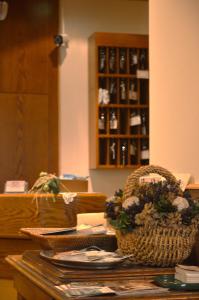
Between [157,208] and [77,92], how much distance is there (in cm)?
481

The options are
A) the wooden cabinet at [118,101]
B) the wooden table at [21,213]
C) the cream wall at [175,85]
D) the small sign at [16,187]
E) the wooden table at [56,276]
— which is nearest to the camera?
the wooden table at [56,276]

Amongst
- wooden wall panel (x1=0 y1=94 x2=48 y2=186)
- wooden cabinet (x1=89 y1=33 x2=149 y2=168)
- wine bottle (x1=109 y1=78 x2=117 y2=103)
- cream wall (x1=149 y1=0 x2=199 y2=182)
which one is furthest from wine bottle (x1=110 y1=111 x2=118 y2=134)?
cream wall (x1=149 y1=0 x2=199 y2=182)

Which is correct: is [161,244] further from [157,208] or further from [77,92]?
[77,92]

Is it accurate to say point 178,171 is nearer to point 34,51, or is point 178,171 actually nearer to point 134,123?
point 134,123

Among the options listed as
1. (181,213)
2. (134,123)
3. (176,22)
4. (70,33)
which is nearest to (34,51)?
(70,33)

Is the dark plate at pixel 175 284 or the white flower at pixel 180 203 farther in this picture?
the white flower at pixel 180 203

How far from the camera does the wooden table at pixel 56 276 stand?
5.95 ft

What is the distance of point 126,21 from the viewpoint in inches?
278

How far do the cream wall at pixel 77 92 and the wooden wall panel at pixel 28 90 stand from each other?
10cm

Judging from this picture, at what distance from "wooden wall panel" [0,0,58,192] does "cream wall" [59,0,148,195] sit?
0.10 m

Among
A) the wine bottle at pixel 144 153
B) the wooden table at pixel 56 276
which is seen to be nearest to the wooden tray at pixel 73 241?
the wooden table at pixel 56 276

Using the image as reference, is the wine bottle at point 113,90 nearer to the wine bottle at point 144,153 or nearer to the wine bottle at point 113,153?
the wine bottle at point 113,153

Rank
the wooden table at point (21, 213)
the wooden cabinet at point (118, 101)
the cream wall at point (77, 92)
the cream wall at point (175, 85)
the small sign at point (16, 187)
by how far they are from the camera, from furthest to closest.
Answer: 1. the cream wall at point (77, 92)
2. the wooden cabinet at point (118, 101)
3. the small sign at point (16, 187)
4. the wooden table at point (21, 213)
5. the cream wall at point (175, 85)

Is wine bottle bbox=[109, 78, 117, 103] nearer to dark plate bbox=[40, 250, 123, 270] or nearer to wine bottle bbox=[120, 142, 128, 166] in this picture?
wine bottle bbox=[120, 142, 128, 166]
